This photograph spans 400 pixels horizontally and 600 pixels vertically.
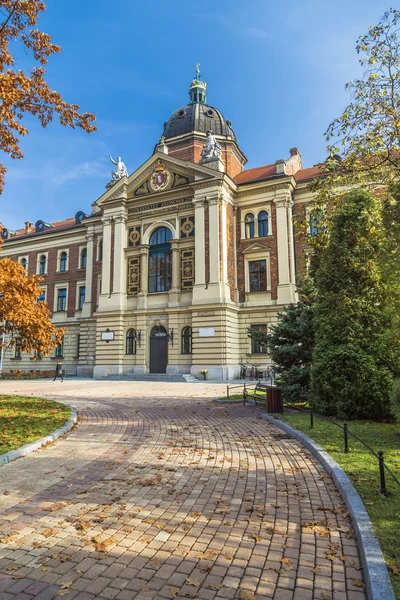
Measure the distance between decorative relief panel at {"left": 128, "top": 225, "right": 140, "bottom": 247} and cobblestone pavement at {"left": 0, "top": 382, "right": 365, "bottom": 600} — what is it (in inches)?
1075

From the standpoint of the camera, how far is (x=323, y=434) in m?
8.74

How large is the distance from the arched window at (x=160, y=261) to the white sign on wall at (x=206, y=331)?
5165 millimetres

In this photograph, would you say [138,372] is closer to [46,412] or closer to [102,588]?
[46,412]

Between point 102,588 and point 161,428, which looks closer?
point 102,588

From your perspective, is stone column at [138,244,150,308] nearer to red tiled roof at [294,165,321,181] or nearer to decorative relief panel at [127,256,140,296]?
decorative relief panel at [127,256,140,296]

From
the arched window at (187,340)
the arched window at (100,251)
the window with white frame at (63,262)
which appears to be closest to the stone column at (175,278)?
the arched window at (187,340)

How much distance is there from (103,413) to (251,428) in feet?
16.4

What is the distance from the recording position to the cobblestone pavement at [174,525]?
11.2 ft

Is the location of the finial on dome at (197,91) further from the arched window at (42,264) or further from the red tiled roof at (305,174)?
the arched window at (42,264)

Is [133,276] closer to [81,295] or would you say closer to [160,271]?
[160,271]

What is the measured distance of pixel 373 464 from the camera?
6.41m

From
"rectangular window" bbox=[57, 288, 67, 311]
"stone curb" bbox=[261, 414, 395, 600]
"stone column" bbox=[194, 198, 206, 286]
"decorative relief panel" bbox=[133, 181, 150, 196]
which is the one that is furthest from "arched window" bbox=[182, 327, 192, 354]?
"stone curb" bbox=[261, 414, 395, 600]

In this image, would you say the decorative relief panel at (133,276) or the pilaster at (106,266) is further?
the pilaster at (106,266)

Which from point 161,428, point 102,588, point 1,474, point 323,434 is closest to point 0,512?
Answer: point 1,474
